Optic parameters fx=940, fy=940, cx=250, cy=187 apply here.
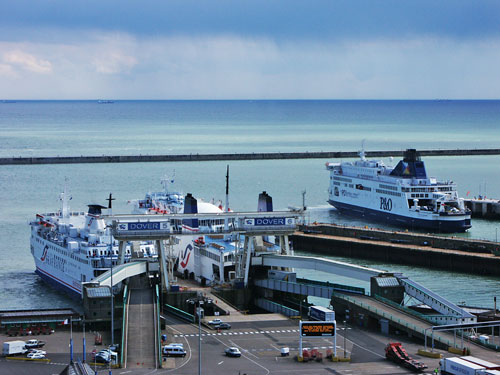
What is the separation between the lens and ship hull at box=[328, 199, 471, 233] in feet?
305

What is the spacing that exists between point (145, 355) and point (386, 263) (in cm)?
4178

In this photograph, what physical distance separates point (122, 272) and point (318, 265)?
40.0 ft

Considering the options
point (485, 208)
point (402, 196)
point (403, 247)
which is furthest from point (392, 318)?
point (485, 208)

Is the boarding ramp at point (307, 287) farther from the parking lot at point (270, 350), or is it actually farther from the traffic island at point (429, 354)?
the traffic island at point (429, 354)

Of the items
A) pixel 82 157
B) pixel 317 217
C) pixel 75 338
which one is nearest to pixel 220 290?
pixel 75 338

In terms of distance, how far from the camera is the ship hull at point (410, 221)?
9294 centimetres

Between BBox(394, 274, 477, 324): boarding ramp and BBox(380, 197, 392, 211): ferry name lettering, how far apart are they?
4634 centimetres

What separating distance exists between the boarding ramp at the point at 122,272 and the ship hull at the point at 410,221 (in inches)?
1694

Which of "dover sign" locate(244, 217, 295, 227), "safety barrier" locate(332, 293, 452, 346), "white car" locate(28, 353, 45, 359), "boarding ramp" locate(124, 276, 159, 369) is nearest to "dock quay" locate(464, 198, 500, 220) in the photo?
"dover sign" locate(244, 217, 295, 227)

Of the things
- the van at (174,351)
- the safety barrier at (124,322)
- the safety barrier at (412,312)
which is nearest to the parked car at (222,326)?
the safety barrier at (124,322)

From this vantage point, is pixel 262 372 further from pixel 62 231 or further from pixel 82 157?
pixel 82 157

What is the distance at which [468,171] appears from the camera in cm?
16225

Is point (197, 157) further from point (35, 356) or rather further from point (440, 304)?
point (35, 356)

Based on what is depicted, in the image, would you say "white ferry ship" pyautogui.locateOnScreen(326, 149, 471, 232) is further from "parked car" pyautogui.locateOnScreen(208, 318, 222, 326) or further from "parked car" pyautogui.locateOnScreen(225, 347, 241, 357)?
"parked car" pyautogui.locateOnScreen(225, 347, 241, 357)
